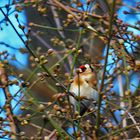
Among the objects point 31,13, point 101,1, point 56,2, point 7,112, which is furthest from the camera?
point 31,13

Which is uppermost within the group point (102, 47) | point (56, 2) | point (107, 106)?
point (102, 47)

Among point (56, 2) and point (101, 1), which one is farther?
point (56, 2)

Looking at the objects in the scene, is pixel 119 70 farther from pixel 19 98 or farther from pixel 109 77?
pixel 19 98

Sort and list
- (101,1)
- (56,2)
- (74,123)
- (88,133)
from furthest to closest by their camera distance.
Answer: (56,2), (101,1), (88,133), (74,123)

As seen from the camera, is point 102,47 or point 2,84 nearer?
point 2,84

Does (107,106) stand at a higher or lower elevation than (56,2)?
lower

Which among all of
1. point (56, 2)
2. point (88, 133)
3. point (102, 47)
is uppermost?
point (102, 47)

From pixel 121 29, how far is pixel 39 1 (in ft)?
2.02

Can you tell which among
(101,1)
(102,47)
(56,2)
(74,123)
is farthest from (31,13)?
(74,123)

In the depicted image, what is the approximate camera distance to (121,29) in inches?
111

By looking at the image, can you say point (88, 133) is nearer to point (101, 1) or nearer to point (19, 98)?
point (19, 98)

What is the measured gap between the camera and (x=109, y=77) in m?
2.92

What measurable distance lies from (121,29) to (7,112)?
2.76ft

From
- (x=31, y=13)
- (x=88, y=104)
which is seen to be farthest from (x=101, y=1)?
(x=31, y=13)
